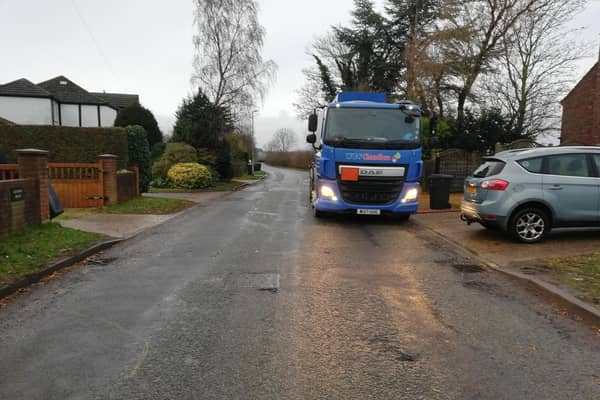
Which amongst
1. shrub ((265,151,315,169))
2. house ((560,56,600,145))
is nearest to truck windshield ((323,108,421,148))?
house ((560,56,600,145))

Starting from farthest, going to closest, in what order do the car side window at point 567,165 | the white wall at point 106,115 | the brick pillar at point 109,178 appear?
the white wall at point 106,115 → the brick pillar at point 109,178 → the car side window at point 567,165

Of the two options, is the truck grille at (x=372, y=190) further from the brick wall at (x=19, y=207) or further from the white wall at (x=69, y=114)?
the white wall at (x=69, y=114)

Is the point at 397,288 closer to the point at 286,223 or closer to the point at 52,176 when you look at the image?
the point at 286,223

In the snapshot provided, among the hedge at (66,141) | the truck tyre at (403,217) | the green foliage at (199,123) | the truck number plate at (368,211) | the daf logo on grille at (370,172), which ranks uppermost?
the green foliage at (199,123)

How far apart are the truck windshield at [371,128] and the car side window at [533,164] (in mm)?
2909

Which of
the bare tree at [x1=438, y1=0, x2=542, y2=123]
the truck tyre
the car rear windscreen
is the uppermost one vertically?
the bare tree at [x1=438, y1=0, x2=542, y2=123]

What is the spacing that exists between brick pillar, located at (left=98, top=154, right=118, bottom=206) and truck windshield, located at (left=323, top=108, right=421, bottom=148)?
743 cm

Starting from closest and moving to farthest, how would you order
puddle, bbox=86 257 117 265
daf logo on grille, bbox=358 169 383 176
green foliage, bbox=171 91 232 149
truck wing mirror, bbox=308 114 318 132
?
puddle, bbox=86 257 117 265, daf logo on grille, bbox=358 169 383 176, truck wing mirror, bbox=308 114 318 132, green foliage, bbox=171 91 232 149

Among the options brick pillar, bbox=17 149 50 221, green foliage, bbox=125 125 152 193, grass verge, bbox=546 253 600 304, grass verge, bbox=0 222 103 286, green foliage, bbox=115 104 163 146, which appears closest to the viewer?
grass verge, bbox=546 253 600 304

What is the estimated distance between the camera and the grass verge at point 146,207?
13.8m

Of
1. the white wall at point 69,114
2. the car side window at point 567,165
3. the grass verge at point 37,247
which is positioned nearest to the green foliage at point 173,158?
the white wall at point 69,114

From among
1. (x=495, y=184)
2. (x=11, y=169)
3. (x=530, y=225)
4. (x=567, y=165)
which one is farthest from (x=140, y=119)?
(x=567, y=165)

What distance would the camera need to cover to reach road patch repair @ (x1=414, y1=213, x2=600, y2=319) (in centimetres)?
547

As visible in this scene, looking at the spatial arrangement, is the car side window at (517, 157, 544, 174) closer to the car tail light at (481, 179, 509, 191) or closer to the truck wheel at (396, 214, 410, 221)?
the car tail light at (481, 179, 509, 191)
